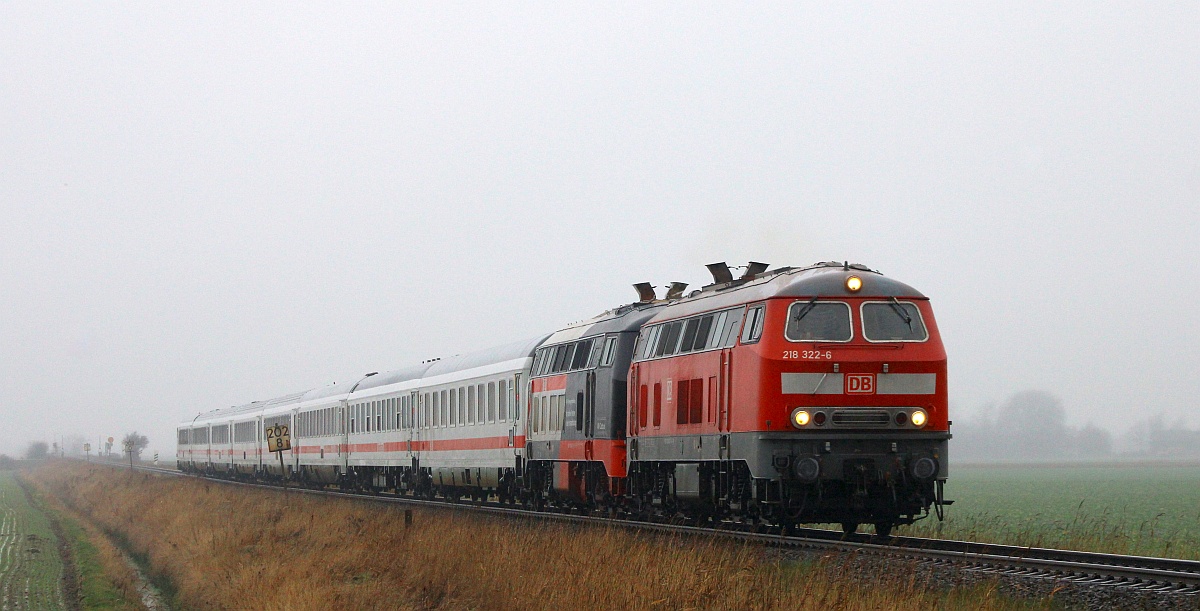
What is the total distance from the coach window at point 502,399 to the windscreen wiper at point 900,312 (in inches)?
578

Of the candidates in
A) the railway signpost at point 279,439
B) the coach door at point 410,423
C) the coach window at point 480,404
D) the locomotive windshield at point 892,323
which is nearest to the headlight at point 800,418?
the locomotive windshield at point 892,323

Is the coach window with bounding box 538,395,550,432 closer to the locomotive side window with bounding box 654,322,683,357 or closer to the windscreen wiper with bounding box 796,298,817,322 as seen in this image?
the locomotive side window with bounding box 654,322,683,357

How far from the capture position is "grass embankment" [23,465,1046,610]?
1291 cm

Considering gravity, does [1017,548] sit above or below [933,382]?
below

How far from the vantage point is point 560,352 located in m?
27.0

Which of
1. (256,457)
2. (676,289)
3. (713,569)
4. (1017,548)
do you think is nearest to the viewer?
(713,569)

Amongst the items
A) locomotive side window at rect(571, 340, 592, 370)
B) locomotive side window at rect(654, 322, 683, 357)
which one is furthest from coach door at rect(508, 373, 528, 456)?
locomotive side window at rect(654, 322, 683, 357)

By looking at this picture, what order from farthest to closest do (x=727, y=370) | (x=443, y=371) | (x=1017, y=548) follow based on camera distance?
(x=443, y=371) → (x=727, y=370) → (x=1017, y=548)

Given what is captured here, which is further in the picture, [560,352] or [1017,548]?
[560,352]

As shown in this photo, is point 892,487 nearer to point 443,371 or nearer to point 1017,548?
point 1017,548

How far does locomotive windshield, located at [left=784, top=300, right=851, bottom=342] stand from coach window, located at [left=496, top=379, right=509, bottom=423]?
565 inches

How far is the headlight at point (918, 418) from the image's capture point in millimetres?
16766

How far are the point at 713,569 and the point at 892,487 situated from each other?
360cm

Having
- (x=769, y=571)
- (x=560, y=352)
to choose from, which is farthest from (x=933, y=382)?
(x=560, y=352)
